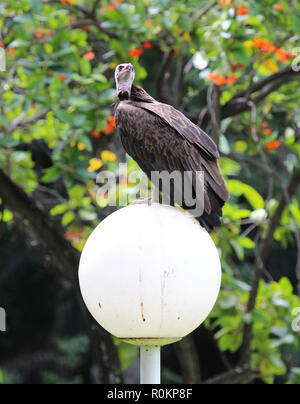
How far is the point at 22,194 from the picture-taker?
5.24 meters

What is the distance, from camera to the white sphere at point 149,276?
2.57m

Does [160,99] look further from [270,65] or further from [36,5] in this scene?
[36,5]

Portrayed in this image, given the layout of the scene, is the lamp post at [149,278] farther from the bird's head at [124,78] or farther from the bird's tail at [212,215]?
the bird's head at [124,78]

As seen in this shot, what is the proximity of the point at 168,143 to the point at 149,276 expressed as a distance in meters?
0.87

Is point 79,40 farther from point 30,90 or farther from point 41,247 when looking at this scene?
point 41,247

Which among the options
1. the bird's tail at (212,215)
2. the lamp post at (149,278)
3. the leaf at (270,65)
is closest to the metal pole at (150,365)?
the lamp post at (149,278)

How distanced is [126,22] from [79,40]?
64 cm

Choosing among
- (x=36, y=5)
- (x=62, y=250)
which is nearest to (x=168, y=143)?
(x=36, y=5)

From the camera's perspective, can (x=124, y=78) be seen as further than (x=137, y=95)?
No

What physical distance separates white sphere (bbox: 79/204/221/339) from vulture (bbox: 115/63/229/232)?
45 cm

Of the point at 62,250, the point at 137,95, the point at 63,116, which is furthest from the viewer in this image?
the point at 62,250

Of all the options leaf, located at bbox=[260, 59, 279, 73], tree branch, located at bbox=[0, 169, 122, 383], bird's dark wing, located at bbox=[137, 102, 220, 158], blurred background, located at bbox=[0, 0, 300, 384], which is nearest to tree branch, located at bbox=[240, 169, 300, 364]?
blurred background, located at bbox=[0, 0, 300, 384]

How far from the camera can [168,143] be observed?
320 centimetres
